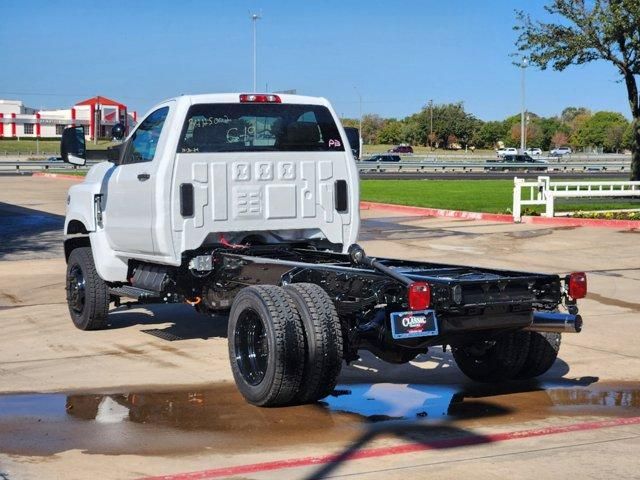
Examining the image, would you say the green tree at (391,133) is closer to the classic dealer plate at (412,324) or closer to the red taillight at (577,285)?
the red taillight at (577,285)

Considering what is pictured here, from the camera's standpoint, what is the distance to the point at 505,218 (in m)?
24.9

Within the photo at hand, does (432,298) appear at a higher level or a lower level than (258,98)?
lower

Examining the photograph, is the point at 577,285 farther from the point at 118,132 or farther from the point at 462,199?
the point at 462,199

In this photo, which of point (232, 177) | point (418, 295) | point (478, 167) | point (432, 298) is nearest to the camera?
point (418, 295)

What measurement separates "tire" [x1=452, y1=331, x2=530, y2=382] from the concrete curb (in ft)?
49.3

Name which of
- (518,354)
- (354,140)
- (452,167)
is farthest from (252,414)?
(452,167)

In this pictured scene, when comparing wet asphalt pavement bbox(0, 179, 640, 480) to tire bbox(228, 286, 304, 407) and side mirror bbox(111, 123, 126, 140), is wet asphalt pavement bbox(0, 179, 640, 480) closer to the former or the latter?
tire bbox(228, 286, 304, 407)

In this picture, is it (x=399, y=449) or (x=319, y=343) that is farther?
(x=319, y=343)

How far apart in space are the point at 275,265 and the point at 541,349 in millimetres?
2274

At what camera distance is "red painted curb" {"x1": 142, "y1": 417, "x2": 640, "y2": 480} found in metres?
6.02

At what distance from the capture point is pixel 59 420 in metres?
7.29

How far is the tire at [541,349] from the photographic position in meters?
8.38

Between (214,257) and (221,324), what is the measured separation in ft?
8.17

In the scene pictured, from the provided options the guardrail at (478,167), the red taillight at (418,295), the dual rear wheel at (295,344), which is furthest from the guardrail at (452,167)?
the red taillight at (418,295)
